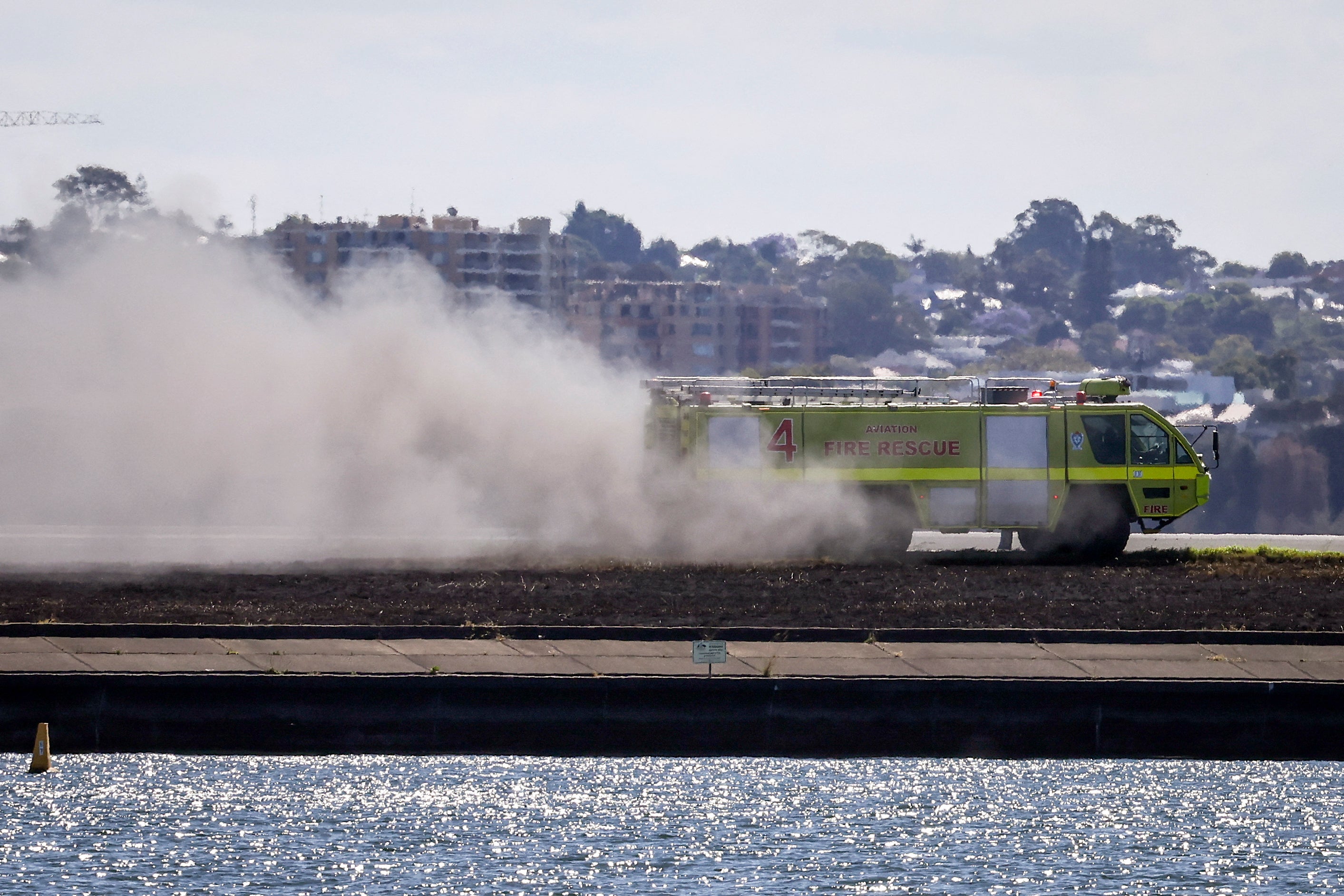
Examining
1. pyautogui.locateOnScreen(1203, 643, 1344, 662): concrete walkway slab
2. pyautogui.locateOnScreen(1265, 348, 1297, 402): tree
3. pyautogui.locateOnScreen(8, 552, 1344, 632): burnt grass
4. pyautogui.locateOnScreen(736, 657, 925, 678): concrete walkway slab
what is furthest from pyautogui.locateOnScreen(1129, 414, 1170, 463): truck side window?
pyautogui.locateOnScreen(1265, 348, 1297, 402): tree

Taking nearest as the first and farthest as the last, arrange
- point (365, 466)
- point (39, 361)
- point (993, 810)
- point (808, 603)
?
point (993, 810), point (808, 603), point (365, 466), point (39, 361)

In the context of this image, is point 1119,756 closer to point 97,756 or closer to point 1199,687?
point 1199,687

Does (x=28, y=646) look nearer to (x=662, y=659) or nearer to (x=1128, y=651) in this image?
(x=662, y=659)

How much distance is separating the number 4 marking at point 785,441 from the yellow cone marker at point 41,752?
56.8 feet

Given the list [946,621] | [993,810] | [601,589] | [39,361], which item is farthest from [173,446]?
[993,810]

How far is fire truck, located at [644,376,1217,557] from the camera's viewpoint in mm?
37594

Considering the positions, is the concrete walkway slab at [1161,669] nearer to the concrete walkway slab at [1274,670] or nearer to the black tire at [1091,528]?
the concrete walkway slab at [1274,670]

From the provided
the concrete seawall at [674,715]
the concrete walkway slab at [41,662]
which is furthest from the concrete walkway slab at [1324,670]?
the concrete walkway slab at [41,662]

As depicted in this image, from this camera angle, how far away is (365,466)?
43.4 meters

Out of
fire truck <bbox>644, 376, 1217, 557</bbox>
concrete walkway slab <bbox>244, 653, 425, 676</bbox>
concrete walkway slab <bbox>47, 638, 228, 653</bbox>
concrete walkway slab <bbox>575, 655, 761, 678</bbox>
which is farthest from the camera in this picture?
fire truck <bbox>644, 376, 1217, 557</bbox>

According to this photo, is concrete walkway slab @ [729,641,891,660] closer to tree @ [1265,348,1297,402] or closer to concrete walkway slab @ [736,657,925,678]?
concrete walkway slab @ [736,657,925,678]

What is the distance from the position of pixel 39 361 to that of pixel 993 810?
31558mm

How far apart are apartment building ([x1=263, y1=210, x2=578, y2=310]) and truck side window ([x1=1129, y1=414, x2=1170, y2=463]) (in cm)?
14974

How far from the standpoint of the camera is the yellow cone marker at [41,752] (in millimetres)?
23703
